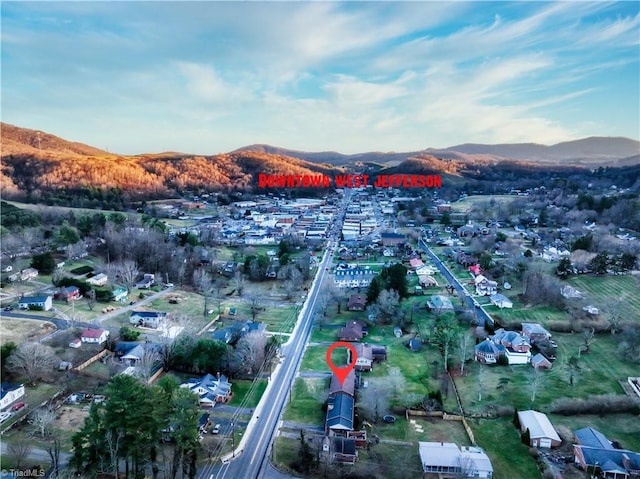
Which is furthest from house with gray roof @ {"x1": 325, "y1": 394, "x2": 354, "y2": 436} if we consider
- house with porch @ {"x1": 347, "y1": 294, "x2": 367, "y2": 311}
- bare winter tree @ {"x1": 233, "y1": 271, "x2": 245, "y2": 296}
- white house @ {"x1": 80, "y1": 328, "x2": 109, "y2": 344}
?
bare winter tree @ {"x1": 233, "y1": 271, "x2": 245, "y2": 296}

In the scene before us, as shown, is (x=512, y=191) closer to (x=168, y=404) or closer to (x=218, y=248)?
(x=218, y=248)

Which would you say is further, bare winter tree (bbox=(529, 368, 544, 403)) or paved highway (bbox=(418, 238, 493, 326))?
paved highway (bbox=(418, 238, 493, 326))

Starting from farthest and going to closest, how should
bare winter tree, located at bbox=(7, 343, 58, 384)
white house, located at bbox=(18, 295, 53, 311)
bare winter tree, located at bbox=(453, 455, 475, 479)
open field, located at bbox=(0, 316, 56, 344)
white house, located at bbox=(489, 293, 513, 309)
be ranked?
white house, located at bbox=(489, 293, 513, 309)
white house, located at bbox=(18, 295, 53, 311)
open field, located at bbox=(0, 316, 56, 344)
bare winter tree, located at bbox=(7, 343, 58, 384)
bare winter tree, located at bbox=(453, 455, 475, 479)

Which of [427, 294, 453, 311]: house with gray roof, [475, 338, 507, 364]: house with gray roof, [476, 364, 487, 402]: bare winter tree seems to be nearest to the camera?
[476, 364, 487, 402]: bare winter tree

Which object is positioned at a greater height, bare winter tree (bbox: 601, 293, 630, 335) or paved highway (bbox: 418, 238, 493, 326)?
bare winter tree (bbox: 601, 293, 630, 335)

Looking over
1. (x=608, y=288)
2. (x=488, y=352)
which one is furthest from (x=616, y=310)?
(x=488, y=352)

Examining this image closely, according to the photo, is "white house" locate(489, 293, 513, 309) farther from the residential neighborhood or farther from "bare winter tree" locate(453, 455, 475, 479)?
"bare winter tree" locate(453, 455, 475, 479)

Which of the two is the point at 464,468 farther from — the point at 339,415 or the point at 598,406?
the point at 598,406
